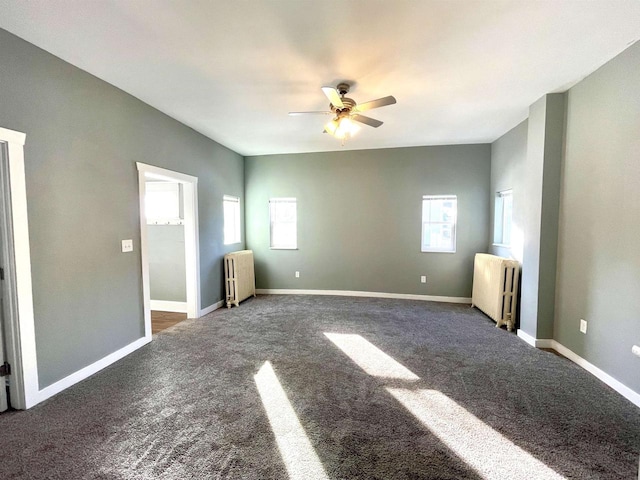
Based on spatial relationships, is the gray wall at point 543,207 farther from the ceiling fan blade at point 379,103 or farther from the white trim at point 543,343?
the ceiling fan blade at point 379,103

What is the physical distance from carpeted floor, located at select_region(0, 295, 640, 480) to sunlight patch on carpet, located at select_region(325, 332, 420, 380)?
0.04 metres

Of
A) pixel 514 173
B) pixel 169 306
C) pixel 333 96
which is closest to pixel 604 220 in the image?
pixel 514 173

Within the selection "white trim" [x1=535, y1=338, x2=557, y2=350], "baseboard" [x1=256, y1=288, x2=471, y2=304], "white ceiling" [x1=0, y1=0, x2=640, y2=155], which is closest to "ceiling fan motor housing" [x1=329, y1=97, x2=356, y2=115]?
"white ceiling" [x1=0, y1=0, x2=640, y2=155]

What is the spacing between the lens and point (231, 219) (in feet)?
18.2

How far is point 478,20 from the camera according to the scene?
1.86 m

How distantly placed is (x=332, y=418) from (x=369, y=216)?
12.7 ft

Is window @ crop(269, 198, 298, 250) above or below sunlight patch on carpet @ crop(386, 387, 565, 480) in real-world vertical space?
above

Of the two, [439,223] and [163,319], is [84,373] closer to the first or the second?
[163,319]

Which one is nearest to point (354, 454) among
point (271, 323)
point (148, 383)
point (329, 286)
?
point (148, 383)

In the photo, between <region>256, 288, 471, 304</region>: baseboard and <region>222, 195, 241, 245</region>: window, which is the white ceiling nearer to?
<region>222, 195, 241, 245</region>: window

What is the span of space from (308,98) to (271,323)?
291 centimetres

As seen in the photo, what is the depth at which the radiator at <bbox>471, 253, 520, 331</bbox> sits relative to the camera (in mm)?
3738

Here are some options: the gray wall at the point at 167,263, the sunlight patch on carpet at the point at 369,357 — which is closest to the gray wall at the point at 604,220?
the sunlight patch on carpet at the point at 369,357

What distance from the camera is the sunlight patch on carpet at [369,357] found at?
263 centimetres
